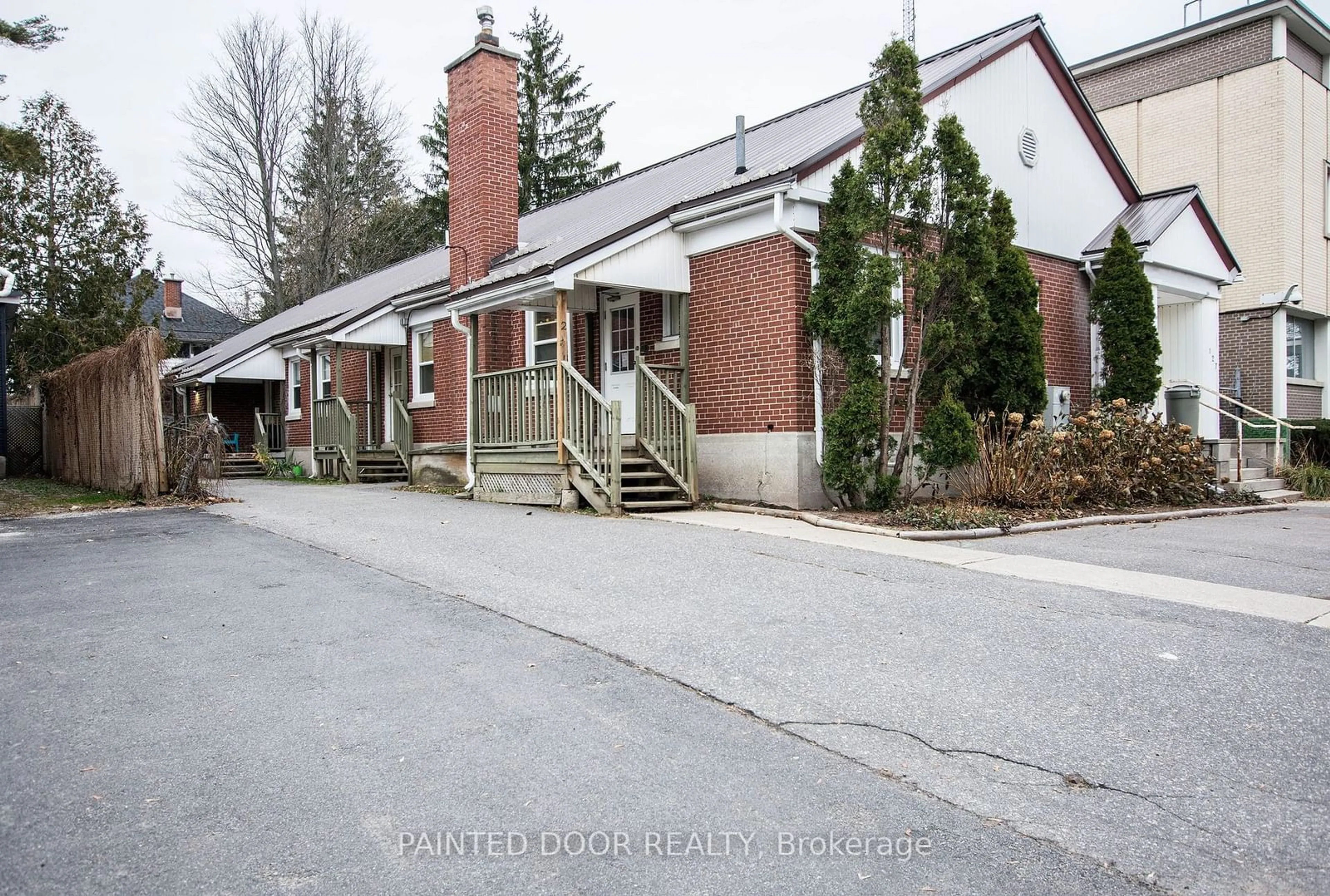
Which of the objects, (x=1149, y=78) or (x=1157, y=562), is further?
(x=1149, y=78)

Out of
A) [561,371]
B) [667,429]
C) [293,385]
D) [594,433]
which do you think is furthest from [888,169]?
[293,385]

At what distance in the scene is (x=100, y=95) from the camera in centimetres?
2128

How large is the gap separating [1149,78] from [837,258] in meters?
15.8

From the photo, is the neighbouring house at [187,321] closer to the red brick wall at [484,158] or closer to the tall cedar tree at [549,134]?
the tall cedar tree at [549,134]

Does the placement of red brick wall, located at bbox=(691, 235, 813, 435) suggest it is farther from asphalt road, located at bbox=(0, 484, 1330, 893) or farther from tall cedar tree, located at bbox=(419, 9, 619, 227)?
tall cedar tree, located at bbox=(419, 9, 619, 227)

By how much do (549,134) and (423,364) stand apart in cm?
2502

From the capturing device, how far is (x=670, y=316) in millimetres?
12508

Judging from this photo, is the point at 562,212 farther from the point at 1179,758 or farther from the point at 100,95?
the point at 1179,758

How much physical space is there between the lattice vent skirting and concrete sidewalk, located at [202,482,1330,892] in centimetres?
358

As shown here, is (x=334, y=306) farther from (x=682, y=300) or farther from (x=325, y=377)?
(x=682, y=300)

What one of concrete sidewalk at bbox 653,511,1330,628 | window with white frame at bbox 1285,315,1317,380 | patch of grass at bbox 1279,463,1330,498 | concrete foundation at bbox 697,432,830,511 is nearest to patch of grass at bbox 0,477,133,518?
concrete foundation at bbox 697,432,830,511

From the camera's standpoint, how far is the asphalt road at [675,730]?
2768 mm

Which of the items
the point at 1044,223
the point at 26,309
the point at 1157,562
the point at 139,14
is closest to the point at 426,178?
the point at 26,309

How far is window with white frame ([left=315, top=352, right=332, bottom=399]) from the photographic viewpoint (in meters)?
21.8
